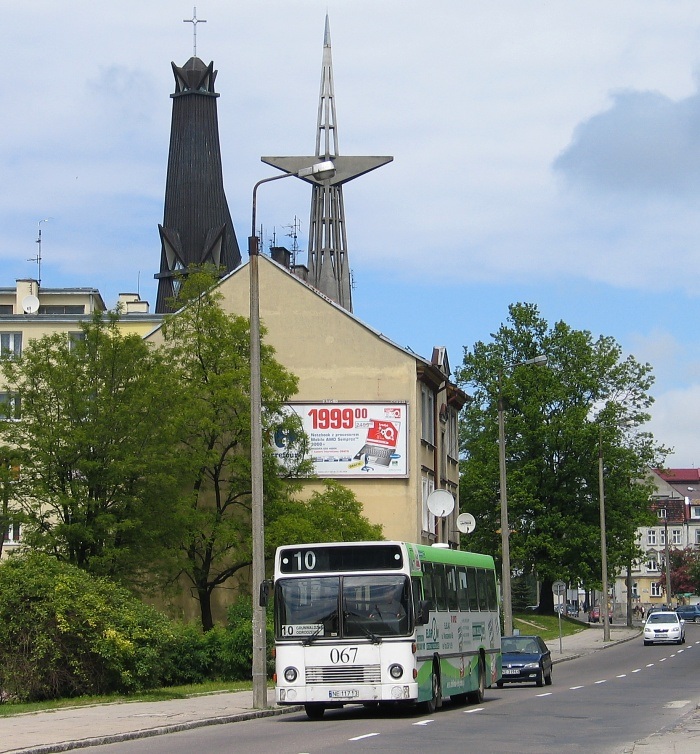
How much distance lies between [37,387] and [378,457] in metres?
14.7

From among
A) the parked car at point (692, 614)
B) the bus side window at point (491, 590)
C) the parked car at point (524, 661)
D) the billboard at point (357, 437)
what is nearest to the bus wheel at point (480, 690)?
the bus side window at point (491, 590)

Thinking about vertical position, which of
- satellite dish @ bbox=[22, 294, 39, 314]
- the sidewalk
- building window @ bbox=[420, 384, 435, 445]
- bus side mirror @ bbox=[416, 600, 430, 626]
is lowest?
the sidewalk

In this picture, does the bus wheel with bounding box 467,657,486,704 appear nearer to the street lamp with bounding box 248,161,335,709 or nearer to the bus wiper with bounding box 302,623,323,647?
the street lamp with bounding box 248,161,335,709

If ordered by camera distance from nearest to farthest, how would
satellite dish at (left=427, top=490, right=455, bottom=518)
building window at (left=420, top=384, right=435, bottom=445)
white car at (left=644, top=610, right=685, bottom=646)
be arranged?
1. satellite dish at (left=427, top=490, right=455, bottom=518)
2. building window at (left=420, top=384, right=435, bottom=445)
3. white car at (left=644, top=610, right=685, bottom=646)

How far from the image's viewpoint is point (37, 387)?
41625mm

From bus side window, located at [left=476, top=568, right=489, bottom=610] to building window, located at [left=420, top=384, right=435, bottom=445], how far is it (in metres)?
24.5

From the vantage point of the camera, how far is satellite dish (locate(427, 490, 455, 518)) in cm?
4309

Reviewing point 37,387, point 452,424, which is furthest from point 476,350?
point 37,387

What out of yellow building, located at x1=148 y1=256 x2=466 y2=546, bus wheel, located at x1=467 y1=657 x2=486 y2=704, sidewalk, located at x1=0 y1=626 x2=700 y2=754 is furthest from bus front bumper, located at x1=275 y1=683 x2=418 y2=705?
yellow building, located at x1=148 y1=256 x2=466 y2=546

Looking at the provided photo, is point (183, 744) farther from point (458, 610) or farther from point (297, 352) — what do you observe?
point (297, 352)

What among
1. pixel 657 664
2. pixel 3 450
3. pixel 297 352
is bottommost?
pixel 657 664

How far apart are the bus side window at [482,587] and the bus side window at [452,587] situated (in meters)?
2.34

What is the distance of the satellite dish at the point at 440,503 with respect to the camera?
141ft

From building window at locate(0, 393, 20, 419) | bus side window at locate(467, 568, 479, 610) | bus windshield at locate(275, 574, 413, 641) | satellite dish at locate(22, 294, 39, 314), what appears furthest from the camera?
satellite dish at locate(22, 294, 39, 314)
